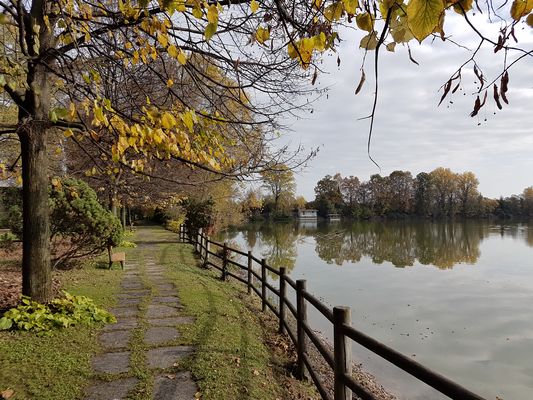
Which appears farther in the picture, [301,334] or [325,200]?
[325,200]

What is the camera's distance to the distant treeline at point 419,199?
91338 mm

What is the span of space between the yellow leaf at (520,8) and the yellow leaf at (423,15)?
0.45 m

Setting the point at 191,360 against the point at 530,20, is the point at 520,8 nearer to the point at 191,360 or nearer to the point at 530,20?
the point at 530,20

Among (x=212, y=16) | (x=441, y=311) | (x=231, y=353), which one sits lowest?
(x=441, y=311)

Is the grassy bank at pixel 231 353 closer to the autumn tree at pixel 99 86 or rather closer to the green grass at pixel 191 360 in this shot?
the green grass at pixel 191 360

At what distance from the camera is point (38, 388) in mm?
4012

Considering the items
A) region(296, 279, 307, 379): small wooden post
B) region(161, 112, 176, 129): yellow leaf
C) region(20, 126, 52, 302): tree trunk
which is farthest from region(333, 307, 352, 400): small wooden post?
region(20, 126, 52, 302): tree trunk

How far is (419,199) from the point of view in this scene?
3757 inches

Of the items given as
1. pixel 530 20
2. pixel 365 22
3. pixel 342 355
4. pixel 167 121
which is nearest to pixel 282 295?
pixel 342 355

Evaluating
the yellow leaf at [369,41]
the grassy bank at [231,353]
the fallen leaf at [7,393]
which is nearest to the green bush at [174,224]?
the grassy bank at [231,353]

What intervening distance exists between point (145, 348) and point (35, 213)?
2.43 meters

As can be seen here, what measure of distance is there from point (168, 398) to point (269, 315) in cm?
436

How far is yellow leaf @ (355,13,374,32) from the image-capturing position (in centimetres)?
155

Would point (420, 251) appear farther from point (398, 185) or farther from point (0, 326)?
point (398, 185)
